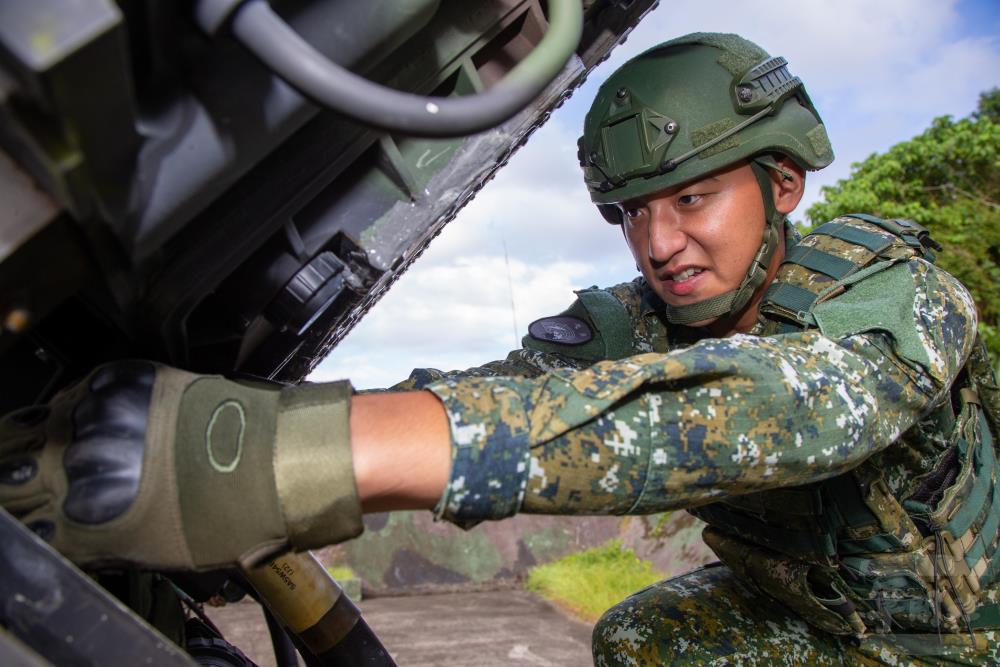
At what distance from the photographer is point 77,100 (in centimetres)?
75

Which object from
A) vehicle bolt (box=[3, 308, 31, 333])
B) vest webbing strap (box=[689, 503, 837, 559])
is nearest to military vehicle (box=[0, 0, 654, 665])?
vehicle bolt (box=[3, 308, 31, 333])

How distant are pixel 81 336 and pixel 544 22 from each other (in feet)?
2.79

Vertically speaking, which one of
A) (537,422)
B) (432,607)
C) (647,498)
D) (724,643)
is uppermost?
(537,422)

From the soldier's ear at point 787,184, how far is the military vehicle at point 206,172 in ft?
3.19

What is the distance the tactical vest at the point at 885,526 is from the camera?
6.56 feet

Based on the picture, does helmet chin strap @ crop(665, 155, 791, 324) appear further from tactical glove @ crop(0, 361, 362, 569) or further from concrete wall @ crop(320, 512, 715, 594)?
concrete wall @ crop(320, 512, 715, 594)

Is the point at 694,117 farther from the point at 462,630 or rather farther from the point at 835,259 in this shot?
the point at 462,630

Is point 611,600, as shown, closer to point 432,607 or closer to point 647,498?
point 432,607

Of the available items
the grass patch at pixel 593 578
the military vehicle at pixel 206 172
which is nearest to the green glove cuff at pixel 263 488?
the military vehicle at pixel 206 172

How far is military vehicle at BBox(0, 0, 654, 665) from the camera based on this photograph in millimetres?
780

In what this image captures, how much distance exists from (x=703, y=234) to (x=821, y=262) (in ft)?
1.06

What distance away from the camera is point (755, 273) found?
216cm

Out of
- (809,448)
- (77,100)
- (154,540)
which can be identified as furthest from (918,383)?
(77,100)

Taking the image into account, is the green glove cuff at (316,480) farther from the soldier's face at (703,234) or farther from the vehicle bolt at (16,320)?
the soldier's face at (703,234)
